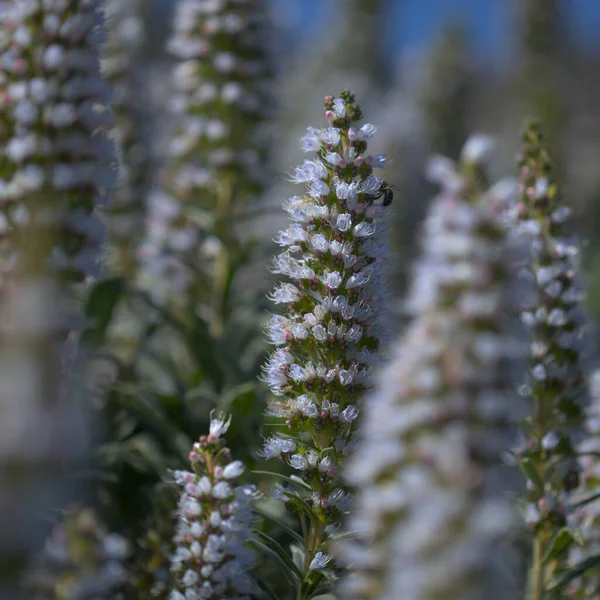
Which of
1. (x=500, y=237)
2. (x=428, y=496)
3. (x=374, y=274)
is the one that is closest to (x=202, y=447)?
(x=374, y=274)

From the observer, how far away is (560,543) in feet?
11.2

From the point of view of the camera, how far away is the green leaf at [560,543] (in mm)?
3324

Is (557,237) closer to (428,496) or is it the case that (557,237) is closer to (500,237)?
(500,237)

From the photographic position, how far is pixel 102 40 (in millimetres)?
4148

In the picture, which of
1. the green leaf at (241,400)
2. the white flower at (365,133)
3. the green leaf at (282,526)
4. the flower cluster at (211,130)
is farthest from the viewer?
the flower cluster at (211,130)

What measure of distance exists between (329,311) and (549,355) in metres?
1.09

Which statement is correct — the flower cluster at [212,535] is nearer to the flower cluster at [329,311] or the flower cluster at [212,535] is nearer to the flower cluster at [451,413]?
the flower cluster at [329,311]

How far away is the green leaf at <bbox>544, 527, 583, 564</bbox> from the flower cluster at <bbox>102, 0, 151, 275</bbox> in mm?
4822

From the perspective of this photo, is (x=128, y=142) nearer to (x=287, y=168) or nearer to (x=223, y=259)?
(x=223, y=259)

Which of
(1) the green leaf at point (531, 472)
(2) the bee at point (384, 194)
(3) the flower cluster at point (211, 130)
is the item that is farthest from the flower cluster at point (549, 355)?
(3) the flower cluster at point (211, 130)

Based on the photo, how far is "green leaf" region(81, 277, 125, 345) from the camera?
480cm

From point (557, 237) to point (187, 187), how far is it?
3.51 meters

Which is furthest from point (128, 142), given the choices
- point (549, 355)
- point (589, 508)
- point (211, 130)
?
point (589, 508)

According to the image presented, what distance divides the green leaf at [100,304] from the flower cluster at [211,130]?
1.37 m
